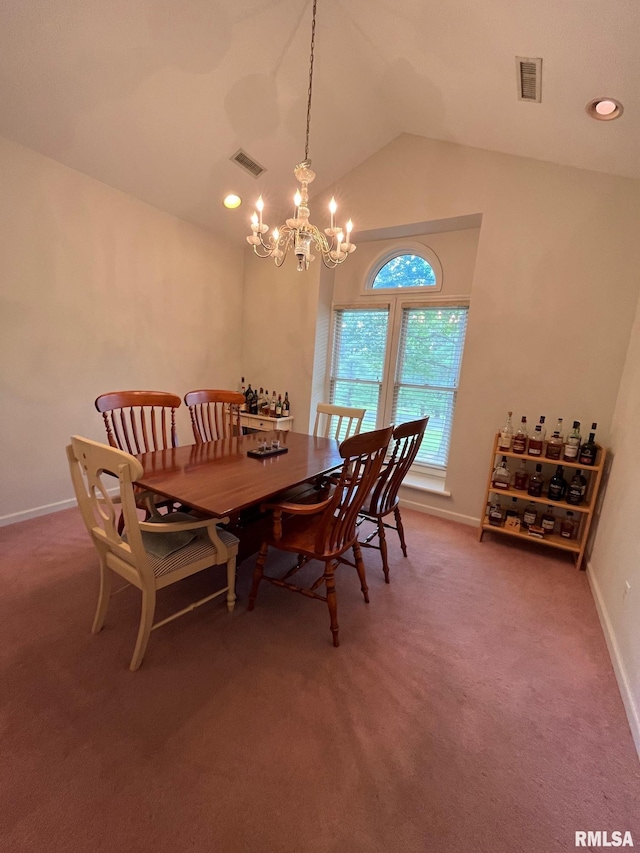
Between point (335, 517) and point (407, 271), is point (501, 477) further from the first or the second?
point (407, 271)

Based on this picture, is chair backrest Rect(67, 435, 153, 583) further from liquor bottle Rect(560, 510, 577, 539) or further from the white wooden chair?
liquor bottle Rect(560, 510, 577, 539)

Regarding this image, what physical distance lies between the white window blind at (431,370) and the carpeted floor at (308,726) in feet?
5.59

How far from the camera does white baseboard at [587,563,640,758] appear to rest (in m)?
1.43

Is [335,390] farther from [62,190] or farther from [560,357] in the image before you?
[62,190]

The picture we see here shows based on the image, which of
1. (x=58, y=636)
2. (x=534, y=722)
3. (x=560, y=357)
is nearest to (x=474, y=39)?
(x=560, y=357)

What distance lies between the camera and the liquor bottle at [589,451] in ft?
8.21

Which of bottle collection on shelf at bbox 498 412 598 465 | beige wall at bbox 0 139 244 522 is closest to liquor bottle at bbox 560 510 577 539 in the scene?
bottle collection on shelf at bbox 498 412 598 465

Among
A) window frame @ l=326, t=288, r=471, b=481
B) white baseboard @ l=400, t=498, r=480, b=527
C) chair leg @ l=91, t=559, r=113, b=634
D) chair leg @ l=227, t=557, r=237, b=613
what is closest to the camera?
chair leg @ l=91, t=559, r=113, b=634

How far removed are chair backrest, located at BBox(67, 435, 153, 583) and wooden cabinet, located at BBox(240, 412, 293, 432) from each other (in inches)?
88.8

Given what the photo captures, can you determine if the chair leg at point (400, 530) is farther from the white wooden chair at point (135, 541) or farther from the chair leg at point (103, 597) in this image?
the chair leg at point (103, 597)

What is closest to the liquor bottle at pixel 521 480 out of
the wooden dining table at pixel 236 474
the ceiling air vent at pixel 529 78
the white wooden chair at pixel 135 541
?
the wooden dining table at pixel 236 474

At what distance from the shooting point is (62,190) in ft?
8.71

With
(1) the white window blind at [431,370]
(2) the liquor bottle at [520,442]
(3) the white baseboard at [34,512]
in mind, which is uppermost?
(1) the white window blind at [431,370]

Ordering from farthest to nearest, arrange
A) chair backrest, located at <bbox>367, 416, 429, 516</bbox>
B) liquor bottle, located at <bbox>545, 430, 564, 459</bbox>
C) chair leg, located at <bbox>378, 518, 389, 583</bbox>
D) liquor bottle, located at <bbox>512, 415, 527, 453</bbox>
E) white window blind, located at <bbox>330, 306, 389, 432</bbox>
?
white window blind, located at <bbox>330, 306, 389, 432</bbox> < liquor bottle, located at <bbox>512, 415, 527, 453</bbox> < liquor bottle, located at <bbox>545, 430, 564, 459</bbox> < chair leg, located at <bbox>378, 518, 389, 583</bbox> < chair backrest, located at <bbox>367, 416, 429, 516</bbox>
